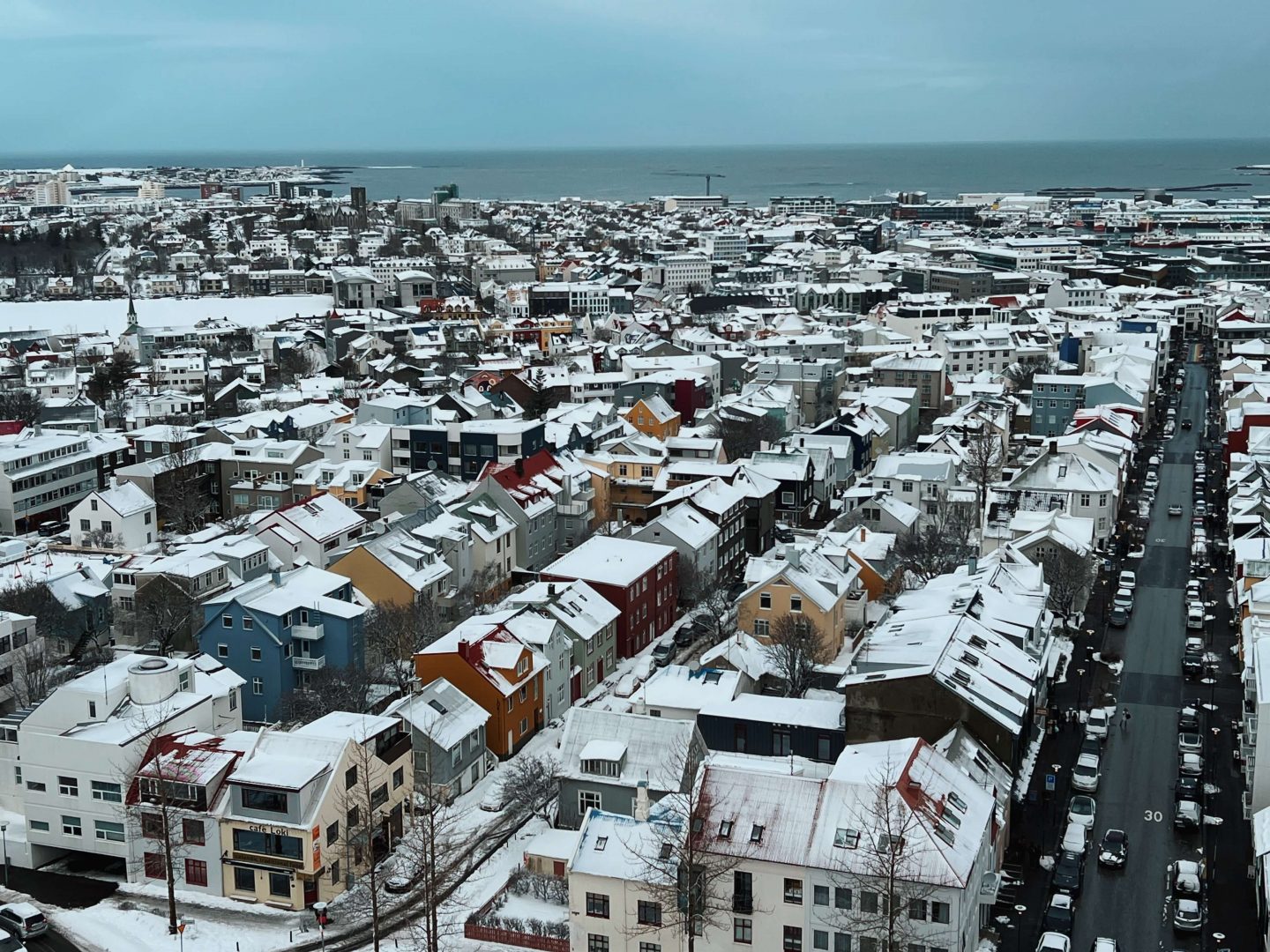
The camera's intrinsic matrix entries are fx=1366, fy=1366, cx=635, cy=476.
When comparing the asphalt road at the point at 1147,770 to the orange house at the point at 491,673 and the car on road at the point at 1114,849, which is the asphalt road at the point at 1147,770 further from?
the orange house at the point at 491,673

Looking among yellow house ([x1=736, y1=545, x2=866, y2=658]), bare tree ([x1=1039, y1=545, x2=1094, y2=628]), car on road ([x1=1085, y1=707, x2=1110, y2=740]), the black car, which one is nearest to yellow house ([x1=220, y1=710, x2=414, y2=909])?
the black car

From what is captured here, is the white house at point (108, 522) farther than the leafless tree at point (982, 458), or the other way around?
the leafless tree at point (982, 458)

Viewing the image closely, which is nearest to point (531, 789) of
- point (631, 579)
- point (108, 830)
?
point (108, 830)

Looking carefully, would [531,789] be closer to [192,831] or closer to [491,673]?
[491,673]

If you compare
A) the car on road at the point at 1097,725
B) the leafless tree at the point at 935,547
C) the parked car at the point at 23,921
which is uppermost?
the leafless tree at the point at 935,547

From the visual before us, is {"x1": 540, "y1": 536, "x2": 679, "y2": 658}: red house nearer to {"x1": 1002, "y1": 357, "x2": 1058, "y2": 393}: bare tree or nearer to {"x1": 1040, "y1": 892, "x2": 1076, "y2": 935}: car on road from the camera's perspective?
{"x1": 1040, "y1": 892, "x2": 1076, "y2": 935}: car on road

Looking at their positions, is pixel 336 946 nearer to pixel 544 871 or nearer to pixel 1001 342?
pixel 544 871

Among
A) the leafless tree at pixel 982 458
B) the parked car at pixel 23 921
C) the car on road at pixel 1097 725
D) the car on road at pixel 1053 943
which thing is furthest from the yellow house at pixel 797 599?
the parked car at pixel 23 921
